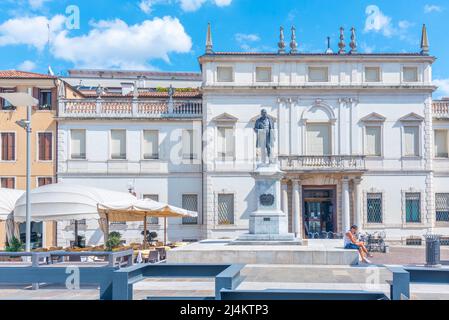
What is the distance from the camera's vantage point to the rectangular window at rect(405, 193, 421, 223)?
3566cm

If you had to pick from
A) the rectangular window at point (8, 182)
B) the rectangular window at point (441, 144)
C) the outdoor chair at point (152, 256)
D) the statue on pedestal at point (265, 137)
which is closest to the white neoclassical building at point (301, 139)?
the rectangular window at point (441, 144)

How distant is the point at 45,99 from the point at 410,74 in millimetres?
21837

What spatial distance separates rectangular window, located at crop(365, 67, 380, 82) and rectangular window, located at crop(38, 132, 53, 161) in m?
19.2

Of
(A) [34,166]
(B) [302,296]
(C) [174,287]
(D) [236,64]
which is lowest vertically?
(C) [174,287]

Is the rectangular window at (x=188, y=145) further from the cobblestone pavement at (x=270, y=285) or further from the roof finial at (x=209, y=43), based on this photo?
the cobblestone pavement at (x=270, y=285)

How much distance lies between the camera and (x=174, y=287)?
14.0 meters

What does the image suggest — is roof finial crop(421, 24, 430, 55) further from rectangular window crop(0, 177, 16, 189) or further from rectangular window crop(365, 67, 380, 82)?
rectangular window crop(0, 177, 16, 189)

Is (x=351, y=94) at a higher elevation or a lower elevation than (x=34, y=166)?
higher

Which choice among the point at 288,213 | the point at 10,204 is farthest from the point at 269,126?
the point at 288,213

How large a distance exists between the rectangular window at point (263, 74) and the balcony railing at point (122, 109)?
159 inches

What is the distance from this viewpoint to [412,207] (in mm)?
35719

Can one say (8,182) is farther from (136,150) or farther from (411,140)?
(411,140)
